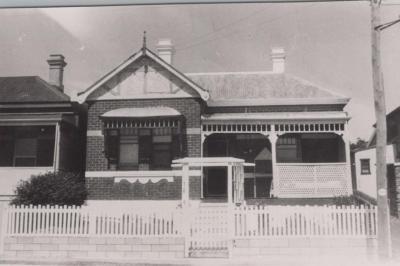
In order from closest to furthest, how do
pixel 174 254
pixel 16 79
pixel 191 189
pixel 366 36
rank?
1. pixel 174 254
2. pixel 366 36
3. pixel 191 189
4. pixel 16 79

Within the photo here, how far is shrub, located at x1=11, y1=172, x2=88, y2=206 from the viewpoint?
14883mm

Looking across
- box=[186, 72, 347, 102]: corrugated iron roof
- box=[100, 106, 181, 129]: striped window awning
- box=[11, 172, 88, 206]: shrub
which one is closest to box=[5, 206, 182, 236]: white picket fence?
box=[11, 172, 88, 206]: shrub

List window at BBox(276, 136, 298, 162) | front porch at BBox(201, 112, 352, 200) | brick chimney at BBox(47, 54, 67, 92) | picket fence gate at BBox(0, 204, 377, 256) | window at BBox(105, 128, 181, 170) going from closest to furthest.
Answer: picket fence gate at BBox(0, 204, 377, 256), front porch at BBox(201, 112, 352, 200), window at BBox(105, 128, 181, 170), window at BBox(276, 136, 298, 162), brick chimney at BBox(47, 54, 67, 92)

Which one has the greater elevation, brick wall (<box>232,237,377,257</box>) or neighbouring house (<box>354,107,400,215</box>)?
neighbouring house (<box>354,107,400,215</box>)

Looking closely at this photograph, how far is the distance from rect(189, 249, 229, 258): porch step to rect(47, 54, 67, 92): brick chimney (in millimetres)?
12253

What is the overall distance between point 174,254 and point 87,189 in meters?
5.42

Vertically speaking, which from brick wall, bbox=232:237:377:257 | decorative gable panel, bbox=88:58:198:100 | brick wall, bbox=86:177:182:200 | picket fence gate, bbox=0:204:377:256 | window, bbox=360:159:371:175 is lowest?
brick wall, bbox=232:237:377:257

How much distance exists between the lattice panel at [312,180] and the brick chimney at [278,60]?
6.98 m

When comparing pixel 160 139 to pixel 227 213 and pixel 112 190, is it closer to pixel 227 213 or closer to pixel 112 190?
pixel 112 190

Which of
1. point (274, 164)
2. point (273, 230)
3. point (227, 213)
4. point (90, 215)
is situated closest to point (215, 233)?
point (227, 213)

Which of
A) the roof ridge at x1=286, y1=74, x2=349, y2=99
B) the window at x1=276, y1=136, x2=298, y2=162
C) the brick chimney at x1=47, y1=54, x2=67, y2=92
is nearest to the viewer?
the window at x1=276, y1=136, x2=298, y2=162

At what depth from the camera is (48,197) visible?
14898mm

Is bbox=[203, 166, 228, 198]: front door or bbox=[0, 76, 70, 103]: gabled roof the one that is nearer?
bbox=[203, 166, 228, 198]: front door

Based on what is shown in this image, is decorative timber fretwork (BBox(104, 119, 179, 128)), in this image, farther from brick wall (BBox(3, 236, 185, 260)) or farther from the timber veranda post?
the timber veranda post
